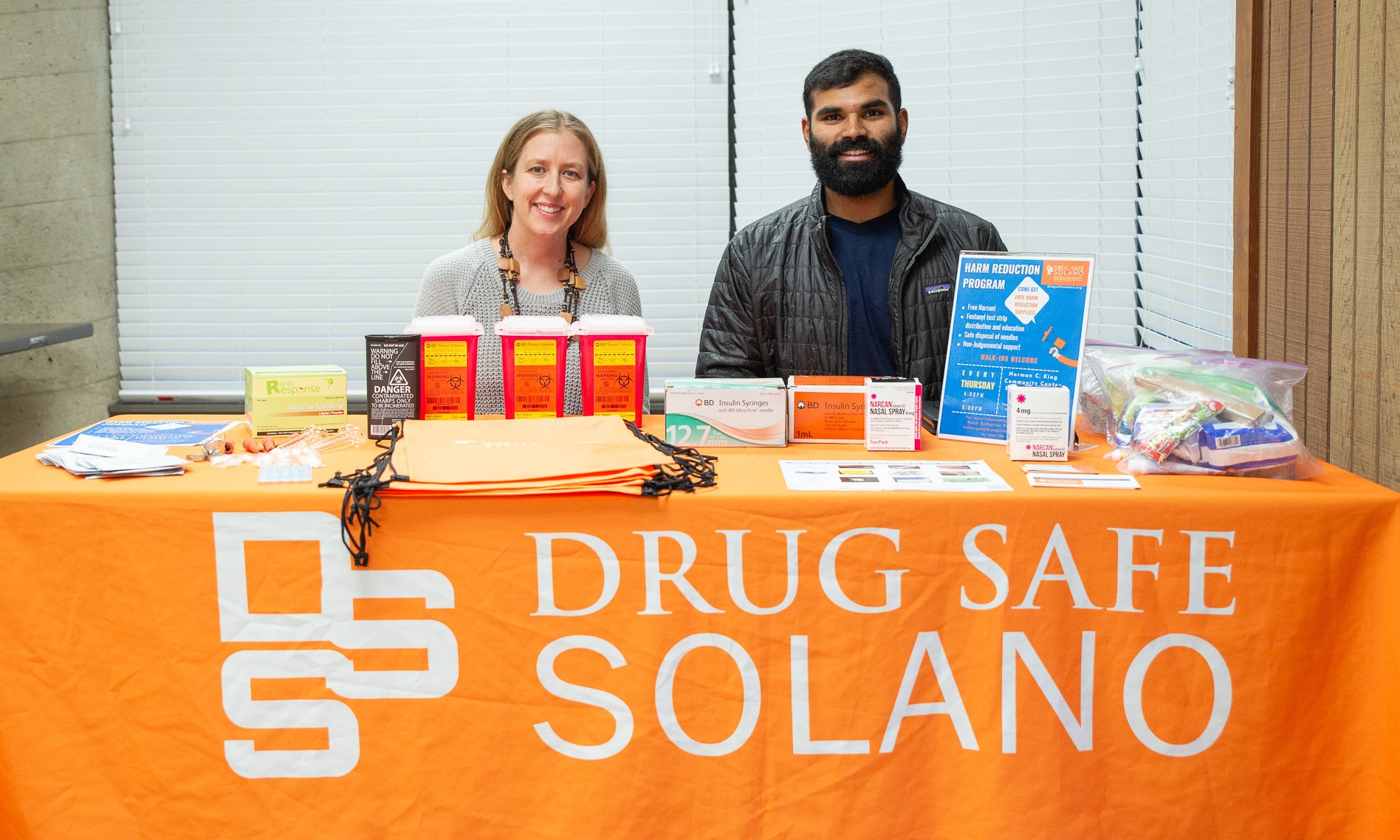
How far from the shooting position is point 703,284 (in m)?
3.77

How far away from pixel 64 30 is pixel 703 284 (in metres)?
2.30

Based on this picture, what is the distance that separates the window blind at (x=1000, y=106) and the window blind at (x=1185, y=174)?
0.08m

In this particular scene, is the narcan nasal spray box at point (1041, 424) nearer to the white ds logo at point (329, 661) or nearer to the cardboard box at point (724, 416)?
the cardboard box at point (724, 416)

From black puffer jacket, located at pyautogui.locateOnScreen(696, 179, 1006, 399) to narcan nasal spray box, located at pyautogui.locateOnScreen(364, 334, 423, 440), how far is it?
971 millimetres

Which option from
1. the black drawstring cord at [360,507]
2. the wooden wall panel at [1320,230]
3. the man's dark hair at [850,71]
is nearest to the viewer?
the black drawstring cord at [360,507]

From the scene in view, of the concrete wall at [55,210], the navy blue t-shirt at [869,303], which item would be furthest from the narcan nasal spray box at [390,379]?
the concrete wall at [55,210]

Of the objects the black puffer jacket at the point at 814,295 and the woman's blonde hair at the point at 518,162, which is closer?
the black puffer jacket at the point at 814,295

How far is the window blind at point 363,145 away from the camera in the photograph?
3.68 m

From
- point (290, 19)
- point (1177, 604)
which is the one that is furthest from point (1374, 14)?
point (290, 19)

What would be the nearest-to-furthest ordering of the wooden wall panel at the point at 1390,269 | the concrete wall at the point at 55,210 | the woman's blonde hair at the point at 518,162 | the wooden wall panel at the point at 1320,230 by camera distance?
the wooden wall panel at the point at 1390,269
the wooden wall panel at the point at 1320,230
the woman's blonde hair at the point at 518,162
the concrete wall at the point at 55,210

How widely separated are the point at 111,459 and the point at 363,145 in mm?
2222

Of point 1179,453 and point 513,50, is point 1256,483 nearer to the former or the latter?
point 1179,453

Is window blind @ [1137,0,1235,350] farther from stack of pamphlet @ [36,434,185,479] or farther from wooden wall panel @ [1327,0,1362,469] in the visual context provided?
stack of pamphlet @ [36,434,185,479]

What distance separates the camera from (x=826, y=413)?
1950mm
